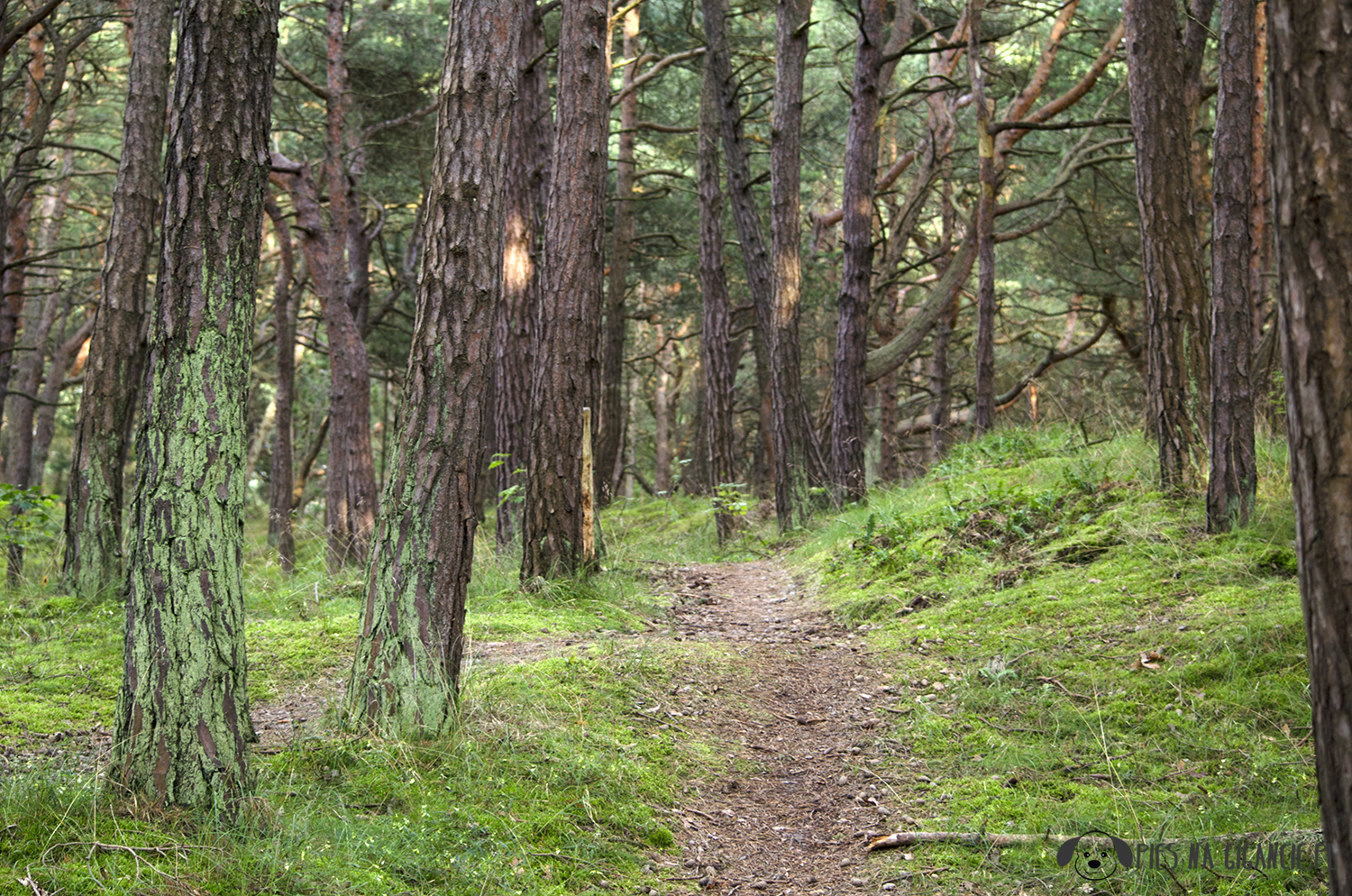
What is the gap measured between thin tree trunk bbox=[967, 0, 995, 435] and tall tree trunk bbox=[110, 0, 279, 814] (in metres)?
9.72

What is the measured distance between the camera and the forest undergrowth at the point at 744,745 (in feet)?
8.82

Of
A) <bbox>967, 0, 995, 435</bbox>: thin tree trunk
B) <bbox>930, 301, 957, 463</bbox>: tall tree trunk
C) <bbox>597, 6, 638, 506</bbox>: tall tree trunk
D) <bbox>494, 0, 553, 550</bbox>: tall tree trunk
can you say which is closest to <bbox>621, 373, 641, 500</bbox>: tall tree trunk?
<bbox>597, 6, 638, 506</bbox>: tall tree trunk

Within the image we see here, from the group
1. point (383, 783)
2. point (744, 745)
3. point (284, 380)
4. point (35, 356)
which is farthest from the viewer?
point (35, 356)

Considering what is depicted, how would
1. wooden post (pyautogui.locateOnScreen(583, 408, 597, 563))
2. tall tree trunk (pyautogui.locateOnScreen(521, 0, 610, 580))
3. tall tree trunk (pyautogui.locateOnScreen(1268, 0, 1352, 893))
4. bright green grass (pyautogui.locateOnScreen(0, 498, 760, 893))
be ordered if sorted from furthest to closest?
wooden post (pyautogui.locateOnScreen(583, 408, 597, 563)) → tall tree trunk (pyautogui.locateOnScreen(521, 0, 610, 580)) → bright green grass (pyautogui.locateOnScreen(0, 498, 760, 893)) → tall tree trunk (pyautogui.locateOnScreen(1268, 0, 1352, 893))

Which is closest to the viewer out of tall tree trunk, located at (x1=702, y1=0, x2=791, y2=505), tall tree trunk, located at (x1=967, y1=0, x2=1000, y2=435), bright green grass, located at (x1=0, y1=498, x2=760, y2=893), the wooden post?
bright green grass, located at (x1=0, y1=498, x2=760, y2=893)

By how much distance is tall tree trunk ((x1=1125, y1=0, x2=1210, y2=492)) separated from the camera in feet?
20.5

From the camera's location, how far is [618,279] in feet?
43.1

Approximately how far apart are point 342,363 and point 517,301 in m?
2.43

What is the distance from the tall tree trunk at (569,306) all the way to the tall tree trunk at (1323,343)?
5.16 meters

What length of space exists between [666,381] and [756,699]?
17.8 metres

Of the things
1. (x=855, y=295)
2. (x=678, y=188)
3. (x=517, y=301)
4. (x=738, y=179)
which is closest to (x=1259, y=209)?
(x=855, y=295)

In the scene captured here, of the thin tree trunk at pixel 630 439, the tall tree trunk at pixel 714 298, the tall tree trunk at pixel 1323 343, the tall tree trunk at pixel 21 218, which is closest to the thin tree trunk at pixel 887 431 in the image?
the tall tree trunk at pixel 714 298

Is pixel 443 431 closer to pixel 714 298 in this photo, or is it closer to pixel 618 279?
pixel 714 298
